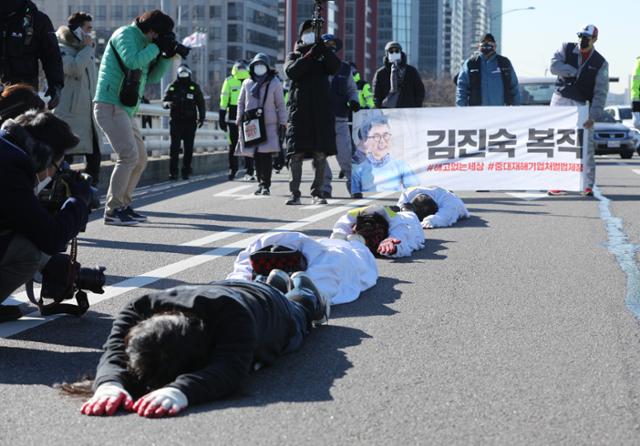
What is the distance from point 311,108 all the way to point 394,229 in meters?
5.22

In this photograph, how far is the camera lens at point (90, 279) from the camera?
6.39 meters

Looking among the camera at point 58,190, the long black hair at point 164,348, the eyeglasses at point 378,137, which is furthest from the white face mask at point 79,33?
Result: the long black hair at point 164,348

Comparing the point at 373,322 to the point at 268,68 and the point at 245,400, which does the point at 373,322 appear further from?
the point at 268,68

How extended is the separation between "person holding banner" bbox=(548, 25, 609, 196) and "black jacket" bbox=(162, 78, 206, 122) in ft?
20.6

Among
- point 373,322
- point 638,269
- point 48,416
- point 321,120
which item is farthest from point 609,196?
point 48,416

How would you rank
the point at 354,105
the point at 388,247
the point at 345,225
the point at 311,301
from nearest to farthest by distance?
the point at 311,301, the point at 345,225, the point at 388,247, the point at 354,105

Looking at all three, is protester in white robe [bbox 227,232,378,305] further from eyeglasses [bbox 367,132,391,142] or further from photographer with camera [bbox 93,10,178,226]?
eyeglasses [bbox 367,132,391,142]

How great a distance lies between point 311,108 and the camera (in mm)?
13906

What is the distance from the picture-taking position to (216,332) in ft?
14.5

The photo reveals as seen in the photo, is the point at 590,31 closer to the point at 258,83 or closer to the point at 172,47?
the point at 258,83

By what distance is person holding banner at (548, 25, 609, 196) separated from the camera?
15258 millimetres

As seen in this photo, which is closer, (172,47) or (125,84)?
(125,84)

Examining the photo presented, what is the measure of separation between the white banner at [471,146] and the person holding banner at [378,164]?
13mm

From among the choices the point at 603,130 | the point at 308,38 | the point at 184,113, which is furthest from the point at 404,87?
the point at 603,130
